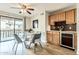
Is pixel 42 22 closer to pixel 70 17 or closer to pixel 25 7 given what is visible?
pixel 25 7

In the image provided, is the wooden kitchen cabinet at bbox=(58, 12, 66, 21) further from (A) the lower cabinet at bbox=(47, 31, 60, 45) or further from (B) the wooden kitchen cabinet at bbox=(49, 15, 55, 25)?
(A) the lower cabinet at bbox=(47, 31, 60, 45)

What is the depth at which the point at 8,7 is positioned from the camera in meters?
2.57

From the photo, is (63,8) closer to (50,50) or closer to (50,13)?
(50,13)

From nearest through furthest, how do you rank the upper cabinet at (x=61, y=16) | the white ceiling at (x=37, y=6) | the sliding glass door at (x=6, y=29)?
the white ceiling at (x=37, y=6) → the sliding glass door at (x=6, y=29) → the upper cabinet at (x=61, y=16)

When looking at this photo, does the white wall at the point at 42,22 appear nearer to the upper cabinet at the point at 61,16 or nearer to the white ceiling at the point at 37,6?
the white ceiling at the point at 37,6

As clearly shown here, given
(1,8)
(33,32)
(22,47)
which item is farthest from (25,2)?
(22,47)

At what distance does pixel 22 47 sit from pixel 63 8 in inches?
59.1

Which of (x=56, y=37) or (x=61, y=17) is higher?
(x=61, y=17)

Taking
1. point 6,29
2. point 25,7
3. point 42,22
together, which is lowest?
point 6,29

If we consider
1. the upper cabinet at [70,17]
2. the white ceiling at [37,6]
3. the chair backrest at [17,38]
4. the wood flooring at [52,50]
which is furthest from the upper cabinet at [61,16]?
the chair backrest at [17,38]

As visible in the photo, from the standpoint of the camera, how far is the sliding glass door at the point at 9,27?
2.65m

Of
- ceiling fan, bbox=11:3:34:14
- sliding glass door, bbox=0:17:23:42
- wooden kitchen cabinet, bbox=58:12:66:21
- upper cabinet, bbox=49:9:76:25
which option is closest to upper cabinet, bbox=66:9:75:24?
upper cabinet, bbox=49:9:76:25

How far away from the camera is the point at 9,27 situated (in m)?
2.74

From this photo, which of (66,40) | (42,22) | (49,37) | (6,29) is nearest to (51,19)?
(42,22)
